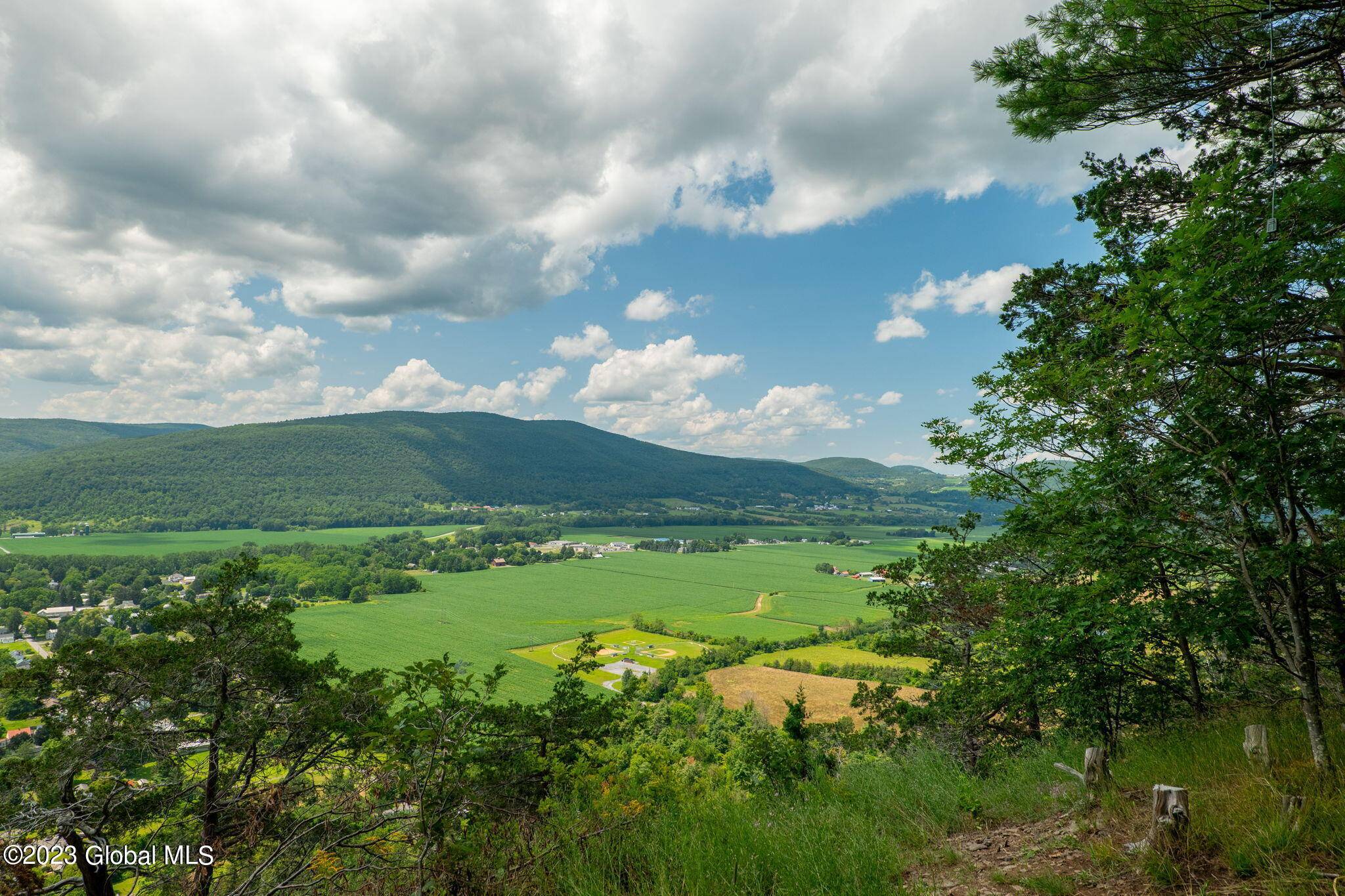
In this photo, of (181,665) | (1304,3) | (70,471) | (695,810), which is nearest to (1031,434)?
(1304,3)

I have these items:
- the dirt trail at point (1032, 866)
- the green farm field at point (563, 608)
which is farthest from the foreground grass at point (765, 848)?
the green farm field at point (563, 608)

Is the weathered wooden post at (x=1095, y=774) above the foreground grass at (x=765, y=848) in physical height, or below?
above

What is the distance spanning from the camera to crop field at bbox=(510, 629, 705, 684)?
4441cm

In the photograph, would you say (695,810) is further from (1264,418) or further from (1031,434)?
(1031,434)

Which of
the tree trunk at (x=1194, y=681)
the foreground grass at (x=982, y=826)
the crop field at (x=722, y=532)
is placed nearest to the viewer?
the foreground grass at (x=982, y=826)

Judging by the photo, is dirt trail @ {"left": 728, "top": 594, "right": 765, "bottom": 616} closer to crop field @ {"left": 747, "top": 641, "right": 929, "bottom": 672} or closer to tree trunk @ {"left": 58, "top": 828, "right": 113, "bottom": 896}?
crop field @ {"left": 747, "top": 641, "right": 929, "bottom": 672}

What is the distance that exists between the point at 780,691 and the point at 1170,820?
35.6 m

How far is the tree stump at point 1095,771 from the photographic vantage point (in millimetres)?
4695

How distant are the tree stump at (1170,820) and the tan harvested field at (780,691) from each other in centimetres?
2525

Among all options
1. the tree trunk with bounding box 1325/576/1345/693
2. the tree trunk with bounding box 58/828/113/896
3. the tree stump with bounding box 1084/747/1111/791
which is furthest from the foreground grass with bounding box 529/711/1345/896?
the tree trunk with bounding box 58/828/113/896

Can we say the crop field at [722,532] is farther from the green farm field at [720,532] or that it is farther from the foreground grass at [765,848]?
the foreground grass at [765,848]

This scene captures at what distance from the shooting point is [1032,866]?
3.91m

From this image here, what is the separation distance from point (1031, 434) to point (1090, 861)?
249 inches

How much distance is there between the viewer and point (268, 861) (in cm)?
364
